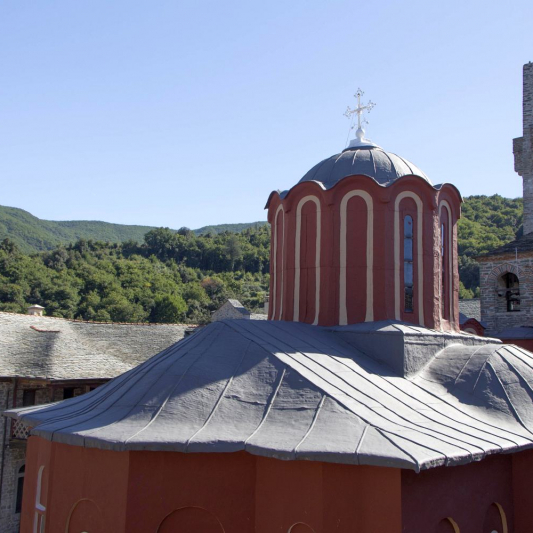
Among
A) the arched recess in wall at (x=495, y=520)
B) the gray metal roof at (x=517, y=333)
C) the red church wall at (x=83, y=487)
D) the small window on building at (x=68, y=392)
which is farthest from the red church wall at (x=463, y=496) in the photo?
the small window on building at (x=68, y=392)

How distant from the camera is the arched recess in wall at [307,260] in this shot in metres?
10.8

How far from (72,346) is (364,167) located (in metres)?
12.1

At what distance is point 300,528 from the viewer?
6.32 m

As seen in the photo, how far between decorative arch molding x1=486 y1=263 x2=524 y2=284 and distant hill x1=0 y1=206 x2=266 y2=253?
80.5m

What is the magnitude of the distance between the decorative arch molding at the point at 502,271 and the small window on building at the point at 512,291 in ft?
1.03

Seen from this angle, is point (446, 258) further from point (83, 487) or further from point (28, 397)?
point (28, 397)

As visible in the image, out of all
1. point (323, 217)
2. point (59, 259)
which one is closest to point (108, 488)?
point (323, 217)

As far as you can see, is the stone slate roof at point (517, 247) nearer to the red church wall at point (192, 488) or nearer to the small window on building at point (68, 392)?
the small window on building at point (68, 392)

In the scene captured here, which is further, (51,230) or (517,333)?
(51,230)

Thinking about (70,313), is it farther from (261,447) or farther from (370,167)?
(261,447)

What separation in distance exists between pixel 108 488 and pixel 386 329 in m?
4.94

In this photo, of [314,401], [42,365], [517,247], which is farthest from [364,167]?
[42,365]

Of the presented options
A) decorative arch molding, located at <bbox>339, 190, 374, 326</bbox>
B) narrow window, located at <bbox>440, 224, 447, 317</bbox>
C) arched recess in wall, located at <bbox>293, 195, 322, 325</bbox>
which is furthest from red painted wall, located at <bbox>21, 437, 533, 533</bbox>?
narrow window, located at <bbox>440, 224, 447, 317</bbox>

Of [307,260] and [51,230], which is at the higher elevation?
[51,230]
